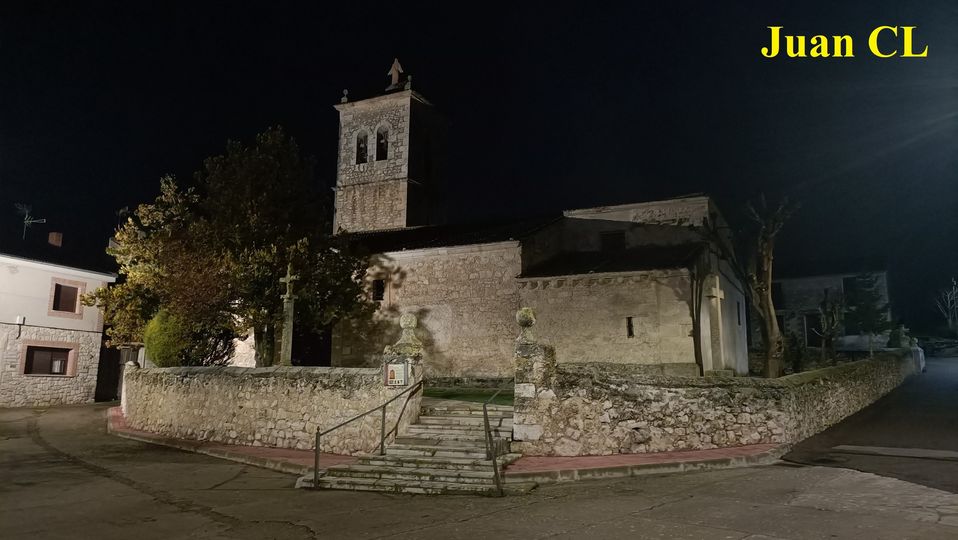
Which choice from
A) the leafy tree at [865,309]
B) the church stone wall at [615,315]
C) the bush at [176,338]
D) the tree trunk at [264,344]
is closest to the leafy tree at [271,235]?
the tree trunk at [264,344]

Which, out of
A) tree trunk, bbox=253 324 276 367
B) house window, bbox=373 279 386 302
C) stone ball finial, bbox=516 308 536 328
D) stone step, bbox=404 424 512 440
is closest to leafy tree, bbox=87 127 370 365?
tree trunk, bbox=253 324 276 367

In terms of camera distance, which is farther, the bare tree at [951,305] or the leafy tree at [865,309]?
the bare tree at [951,305]

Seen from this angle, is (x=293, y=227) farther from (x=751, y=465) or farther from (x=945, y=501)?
(x=945, y=501)

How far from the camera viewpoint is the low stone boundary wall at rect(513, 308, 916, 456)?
1079 centimetres

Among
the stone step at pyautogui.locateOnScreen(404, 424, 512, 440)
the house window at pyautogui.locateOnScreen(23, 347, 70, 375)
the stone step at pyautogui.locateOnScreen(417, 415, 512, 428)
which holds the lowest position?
the stone step at pyautogui.locateOnScreen(404, 424, 512, 440)

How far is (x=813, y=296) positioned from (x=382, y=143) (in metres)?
31.7

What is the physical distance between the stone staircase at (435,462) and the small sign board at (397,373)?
0.92 m

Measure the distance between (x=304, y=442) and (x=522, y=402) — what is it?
5215 mm

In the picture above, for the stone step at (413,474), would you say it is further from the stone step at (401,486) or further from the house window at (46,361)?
the house window at (46,361)

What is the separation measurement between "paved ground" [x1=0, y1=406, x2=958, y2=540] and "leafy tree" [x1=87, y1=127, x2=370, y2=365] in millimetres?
8003

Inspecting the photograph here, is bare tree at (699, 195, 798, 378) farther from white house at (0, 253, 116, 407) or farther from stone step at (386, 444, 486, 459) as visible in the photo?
white house at (0, 253, 116, 407)

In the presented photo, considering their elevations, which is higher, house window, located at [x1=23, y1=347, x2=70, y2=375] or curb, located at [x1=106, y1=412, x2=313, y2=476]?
house window, located at [x1=23, y1=347, x2=70, y2=375]

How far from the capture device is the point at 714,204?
82.4 feet

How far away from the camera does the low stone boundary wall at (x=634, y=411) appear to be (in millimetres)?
10789
